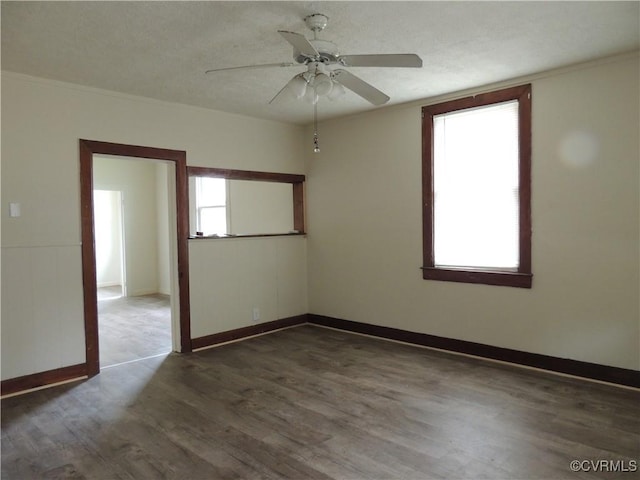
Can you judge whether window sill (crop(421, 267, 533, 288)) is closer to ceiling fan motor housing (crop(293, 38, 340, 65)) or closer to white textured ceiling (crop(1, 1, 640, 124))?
white textured ceiling (crop(1, 1, 640, 124))

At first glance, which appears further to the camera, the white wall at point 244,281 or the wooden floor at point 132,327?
the white wall at point 244,281

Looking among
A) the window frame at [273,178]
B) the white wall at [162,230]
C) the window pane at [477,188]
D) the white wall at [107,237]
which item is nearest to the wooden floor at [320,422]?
the window pane at [477,188]

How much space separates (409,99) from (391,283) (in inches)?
76.9

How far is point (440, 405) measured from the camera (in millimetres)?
3256

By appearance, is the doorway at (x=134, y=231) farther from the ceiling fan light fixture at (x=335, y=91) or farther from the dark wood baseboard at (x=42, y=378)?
the ceiling fan light fixture at (x=335, y=91)

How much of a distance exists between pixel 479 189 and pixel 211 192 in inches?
170

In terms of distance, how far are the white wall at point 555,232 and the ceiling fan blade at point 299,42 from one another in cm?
246

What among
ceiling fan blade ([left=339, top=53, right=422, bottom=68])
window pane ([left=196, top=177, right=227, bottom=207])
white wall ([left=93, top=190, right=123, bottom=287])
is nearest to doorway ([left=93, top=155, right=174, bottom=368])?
white wall ([left=93, top=190, right=123, bottom=287])

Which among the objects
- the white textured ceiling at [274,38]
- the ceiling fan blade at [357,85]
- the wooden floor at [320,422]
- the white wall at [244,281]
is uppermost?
the white textured ceiling at [274,38]

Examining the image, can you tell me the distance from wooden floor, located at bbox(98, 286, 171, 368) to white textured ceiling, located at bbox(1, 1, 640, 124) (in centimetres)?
261

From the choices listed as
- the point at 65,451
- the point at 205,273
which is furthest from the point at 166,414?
the point at 205,273

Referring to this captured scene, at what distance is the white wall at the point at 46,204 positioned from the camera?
359 centimetres

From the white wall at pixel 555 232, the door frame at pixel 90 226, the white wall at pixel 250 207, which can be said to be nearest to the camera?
the white wall at pixel 555 232

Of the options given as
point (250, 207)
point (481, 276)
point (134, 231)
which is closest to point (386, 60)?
point (481, 276)
